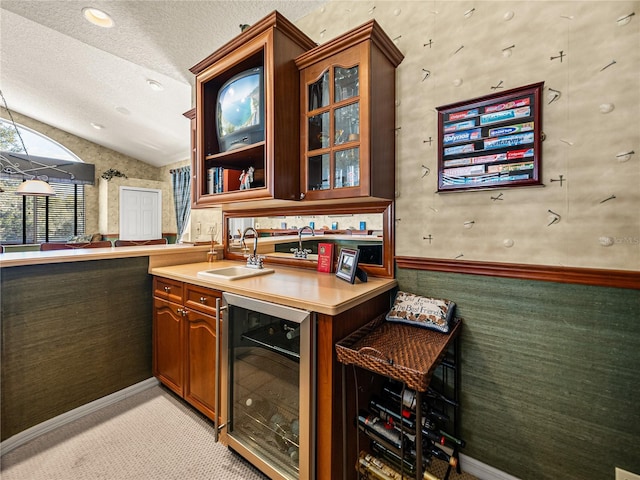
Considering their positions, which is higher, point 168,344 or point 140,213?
point 140,213

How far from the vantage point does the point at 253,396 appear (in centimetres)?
154

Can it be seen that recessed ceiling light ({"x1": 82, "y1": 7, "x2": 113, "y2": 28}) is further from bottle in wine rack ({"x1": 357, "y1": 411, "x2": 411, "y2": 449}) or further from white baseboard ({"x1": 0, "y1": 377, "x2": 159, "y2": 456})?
bottle in wine rack ({"x1": 357, "y1": 411, "x2": 411, "y2": 449})

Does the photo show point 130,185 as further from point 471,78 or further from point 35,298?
point 471,78

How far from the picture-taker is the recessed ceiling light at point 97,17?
2.11 meters

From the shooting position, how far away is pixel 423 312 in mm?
1416

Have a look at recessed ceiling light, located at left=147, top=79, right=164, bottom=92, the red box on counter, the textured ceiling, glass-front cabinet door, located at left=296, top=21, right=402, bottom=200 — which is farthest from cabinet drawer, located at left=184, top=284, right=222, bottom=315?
recessed ceiling light, located at left=147, top=79, right=164, bottom=92

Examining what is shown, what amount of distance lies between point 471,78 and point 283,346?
1.64 metres

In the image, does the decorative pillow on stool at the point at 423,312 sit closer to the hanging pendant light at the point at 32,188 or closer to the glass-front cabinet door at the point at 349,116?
the glass-front cabinet door at the point at 349,116

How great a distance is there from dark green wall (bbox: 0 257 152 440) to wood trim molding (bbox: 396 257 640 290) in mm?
1941

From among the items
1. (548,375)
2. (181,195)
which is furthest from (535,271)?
(181,195)

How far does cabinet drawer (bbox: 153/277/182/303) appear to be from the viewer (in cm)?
186

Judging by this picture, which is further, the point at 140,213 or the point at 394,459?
the point at 140,213

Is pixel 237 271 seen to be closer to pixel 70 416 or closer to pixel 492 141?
pixel 70 416

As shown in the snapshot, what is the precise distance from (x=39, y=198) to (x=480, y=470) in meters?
8.42
